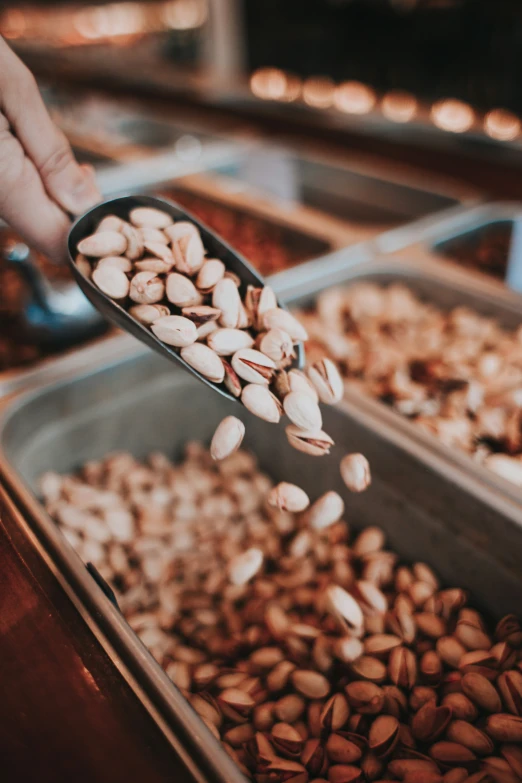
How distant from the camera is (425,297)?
127cm

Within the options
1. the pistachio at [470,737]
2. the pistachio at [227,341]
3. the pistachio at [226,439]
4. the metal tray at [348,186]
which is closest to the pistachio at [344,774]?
the pistachio at [470,737]

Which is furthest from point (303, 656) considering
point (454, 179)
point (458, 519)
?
point (454, 179)

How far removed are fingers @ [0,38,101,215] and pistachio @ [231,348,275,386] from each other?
0.97ft

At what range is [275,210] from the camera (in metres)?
1.55

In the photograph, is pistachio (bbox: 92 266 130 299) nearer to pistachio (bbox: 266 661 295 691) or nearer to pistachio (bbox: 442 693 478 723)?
pistachio (bbox: 266 661 295 691)

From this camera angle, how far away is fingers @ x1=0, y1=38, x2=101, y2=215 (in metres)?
0.66

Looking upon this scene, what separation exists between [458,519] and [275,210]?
1.05 metres

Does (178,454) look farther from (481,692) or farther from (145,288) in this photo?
(481,692)

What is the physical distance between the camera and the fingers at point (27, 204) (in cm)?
69

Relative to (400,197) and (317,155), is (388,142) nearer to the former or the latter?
(317,155)

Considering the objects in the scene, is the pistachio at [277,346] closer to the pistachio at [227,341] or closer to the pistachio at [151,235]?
the pistachio at [227,341]

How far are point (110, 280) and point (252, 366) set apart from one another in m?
0.20

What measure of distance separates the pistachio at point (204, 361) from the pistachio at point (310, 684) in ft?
1.21

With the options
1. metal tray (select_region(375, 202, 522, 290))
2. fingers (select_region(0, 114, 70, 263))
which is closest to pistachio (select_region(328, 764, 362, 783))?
fingers (select_region(0, 114, 70, 263))
